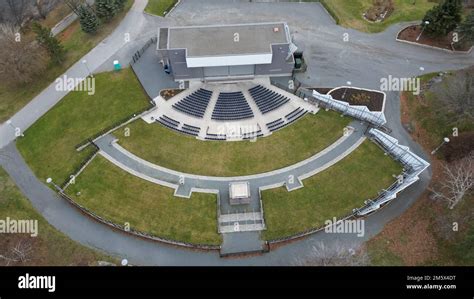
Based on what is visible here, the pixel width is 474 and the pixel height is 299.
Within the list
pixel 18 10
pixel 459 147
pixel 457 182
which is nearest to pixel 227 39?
pixel 459 147

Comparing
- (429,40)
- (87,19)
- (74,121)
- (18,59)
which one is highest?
(87,19)

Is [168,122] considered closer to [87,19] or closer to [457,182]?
[87,19]

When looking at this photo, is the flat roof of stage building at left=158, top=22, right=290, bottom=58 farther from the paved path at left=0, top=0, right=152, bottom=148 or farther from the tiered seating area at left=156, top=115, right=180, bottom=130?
the paved path at left=0, top=0, right=152, bottom=148

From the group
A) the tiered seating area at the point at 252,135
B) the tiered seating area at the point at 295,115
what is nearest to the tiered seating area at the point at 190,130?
the tiered seating area at the point at 252,135

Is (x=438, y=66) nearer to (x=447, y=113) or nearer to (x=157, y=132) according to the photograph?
(x=447, y=113)

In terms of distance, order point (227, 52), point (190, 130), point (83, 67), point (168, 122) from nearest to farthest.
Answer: point (190, 130)
point (168, 122)
point (227, 52)
point (83, 67)
